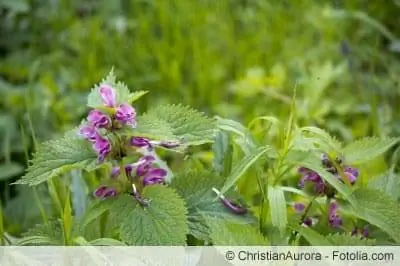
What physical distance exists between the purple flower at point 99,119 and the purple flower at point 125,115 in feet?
0.04

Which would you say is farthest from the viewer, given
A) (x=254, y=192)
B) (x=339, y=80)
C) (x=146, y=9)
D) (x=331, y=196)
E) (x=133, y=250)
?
(x=146, y=9)

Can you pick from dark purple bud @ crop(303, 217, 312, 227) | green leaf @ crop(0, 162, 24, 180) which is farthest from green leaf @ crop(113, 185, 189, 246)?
green leaf @ crop(0, 162, 24, 180)

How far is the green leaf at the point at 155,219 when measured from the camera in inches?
41.4

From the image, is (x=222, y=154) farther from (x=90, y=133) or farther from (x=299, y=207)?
(x=90, y=133)

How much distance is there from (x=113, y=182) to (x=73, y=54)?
1435 mm

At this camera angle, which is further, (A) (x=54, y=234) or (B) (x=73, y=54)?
(B) (x=73, y=54)

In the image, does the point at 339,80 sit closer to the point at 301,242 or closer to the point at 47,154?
A: the point at 301,242

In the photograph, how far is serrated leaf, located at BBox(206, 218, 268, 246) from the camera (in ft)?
3.46

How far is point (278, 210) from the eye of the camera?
1111 millimetres

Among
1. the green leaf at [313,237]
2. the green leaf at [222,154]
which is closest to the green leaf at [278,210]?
the green leaf at [313,237]

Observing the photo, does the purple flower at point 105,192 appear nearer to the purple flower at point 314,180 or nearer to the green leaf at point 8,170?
the purple flower at point 314,180

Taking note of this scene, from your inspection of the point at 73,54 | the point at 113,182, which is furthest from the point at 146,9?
the point at 113,182

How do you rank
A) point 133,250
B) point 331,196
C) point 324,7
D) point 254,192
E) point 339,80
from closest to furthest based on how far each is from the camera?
point 133,250 → point 331,196 → point 254,192 → point 339,80 → point 324,7

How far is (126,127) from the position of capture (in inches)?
42.9
